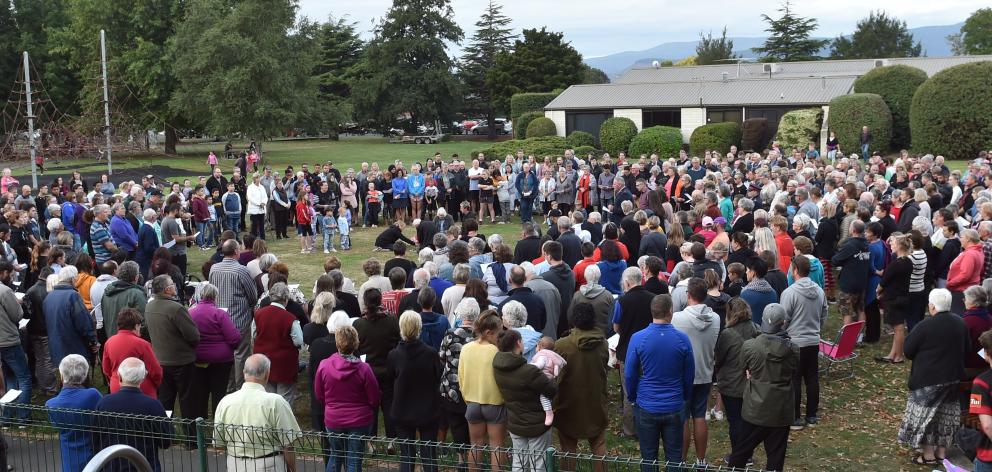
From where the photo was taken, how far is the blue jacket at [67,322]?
28.0 ft

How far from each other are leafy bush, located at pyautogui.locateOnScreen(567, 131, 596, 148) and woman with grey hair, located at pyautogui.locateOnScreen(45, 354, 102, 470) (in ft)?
109

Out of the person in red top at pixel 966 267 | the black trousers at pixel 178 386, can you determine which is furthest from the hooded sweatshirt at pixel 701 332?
the black trousers at pixel 178 386

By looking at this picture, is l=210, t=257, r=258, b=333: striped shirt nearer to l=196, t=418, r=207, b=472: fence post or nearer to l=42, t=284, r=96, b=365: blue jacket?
l=42, t=284, r=96, b=365: blue jacket

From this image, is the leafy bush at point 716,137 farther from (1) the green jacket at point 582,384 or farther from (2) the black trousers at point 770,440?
(1) the green jacket at point 582,384

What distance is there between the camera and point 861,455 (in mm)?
7711

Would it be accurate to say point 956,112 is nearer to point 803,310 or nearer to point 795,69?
point 795,69

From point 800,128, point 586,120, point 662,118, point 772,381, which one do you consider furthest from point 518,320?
point 586,120

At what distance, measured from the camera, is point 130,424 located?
589 cm

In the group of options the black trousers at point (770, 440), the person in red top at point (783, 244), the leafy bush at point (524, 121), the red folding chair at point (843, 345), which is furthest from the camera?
the leafy bush at point (524, 121)

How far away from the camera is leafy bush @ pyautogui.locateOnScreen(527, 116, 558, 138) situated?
42.2m

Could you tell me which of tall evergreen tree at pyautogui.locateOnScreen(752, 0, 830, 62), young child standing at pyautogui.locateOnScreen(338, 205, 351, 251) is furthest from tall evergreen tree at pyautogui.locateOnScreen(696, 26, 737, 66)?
young child standing at pyautogui.locateOnScreen(338, 205, 351, 251)

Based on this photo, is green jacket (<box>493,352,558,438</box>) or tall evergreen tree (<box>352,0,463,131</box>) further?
tall evergreen tree (<box>352,0,463,131</box>)

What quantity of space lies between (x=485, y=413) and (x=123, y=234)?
8937 mm

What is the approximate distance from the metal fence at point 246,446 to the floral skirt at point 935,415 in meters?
2.52
